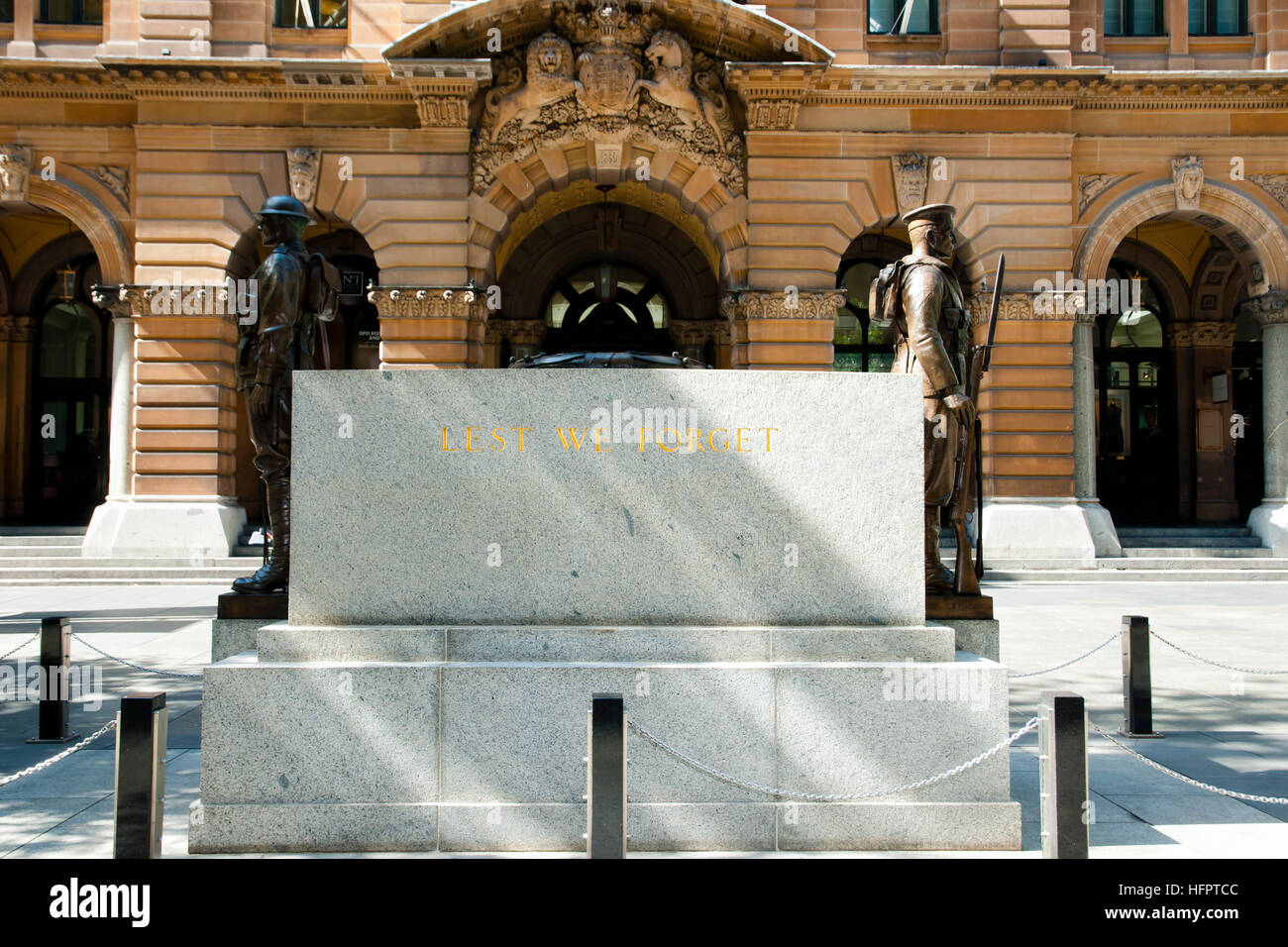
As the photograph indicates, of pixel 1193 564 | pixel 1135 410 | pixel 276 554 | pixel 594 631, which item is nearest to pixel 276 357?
pixel 276 554

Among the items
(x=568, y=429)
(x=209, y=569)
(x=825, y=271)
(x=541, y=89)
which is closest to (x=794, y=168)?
(x=825, y=271)

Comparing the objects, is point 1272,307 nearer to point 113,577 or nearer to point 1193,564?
point 1193,564

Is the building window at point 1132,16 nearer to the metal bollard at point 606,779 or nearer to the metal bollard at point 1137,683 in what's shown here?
the metal bollard at point 1137,683

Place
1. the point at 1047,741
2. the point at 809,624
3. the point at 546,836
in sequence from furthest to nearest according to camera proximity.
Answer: the point at 809,624, the point at 546,836, the point at 1047,741

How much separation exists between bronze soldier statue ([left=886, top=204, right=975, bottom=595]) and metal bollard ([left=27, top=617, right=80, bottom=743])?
640 centimetres

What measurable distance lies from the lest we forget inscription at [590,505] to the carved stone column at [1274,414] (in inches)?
770

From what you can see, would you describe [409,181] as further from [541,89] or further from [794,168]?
[794,168]

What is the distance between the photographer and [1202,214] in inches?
850

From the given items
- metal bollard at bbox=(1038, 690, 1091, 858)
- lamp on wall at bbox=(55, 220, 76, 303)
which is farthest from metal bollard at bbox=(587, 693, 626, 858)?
lamp on wall at bbox=(55, 220, 76, 303)

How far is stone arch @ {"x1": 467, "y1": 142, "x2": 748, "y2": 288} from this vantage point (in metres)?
20.8

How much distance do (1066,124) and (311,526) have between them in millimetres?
20384

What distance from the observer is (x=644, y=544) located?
5195mm

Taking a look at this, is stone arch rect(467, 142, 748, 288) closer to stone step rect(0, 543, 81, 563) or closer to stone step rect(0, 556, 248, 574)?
stone step rect(0, 556, 248, 574)

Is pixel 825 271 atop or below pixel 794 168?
below
